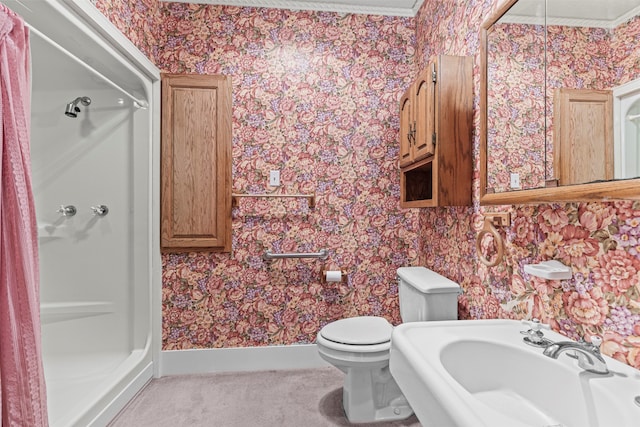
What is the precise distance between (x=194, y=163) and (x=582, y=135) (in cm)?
205

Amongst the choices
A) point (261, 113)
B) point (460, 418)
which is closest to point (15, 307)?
point (460, 418)

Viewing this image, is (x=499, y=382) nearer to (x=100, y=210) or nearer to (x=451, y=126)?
(x=451, y=126)

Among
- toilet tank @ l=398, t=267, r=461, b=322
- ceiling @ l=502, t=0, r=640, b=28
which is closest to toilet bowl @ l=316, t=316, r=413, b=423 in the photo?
toilet tank @ l=398, t=267, r=461, b=322

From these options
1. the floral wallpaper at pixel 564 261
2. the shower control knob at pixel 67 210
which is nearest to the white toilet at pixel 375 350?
the floral wallpaper at pixel 564 261

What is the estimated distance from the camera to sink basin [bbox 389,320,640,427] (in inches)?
28.4

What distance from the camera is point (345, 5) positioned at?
7.85ft

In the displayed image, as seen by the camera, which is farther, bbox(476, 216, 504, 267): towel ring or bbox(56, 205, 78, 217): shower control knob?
bbox(56, 205, 78, 217): shower control knob

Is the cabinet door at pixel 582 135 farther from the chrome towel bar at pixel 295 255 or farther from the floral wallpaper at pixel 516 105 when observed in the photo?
the chrome towel bar at pixel 295 255

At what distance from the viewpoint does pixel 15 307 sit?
1057 millimetres

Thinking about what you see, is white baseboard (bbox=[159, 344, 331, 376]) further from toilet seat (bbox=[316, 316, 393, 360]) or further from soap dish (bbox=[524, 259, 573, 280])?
soap dish (bbox=[524, 259, 573, 280])

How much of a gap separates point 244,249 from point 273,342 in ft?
2.22

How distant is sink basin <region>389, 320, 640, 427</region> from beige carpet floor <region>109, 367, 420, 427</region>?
0.93m

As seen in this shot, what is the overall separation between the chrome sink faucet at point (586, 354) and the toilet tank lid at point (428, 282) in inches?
31.4

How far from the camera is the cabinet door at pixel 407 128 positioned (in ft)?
6.59
